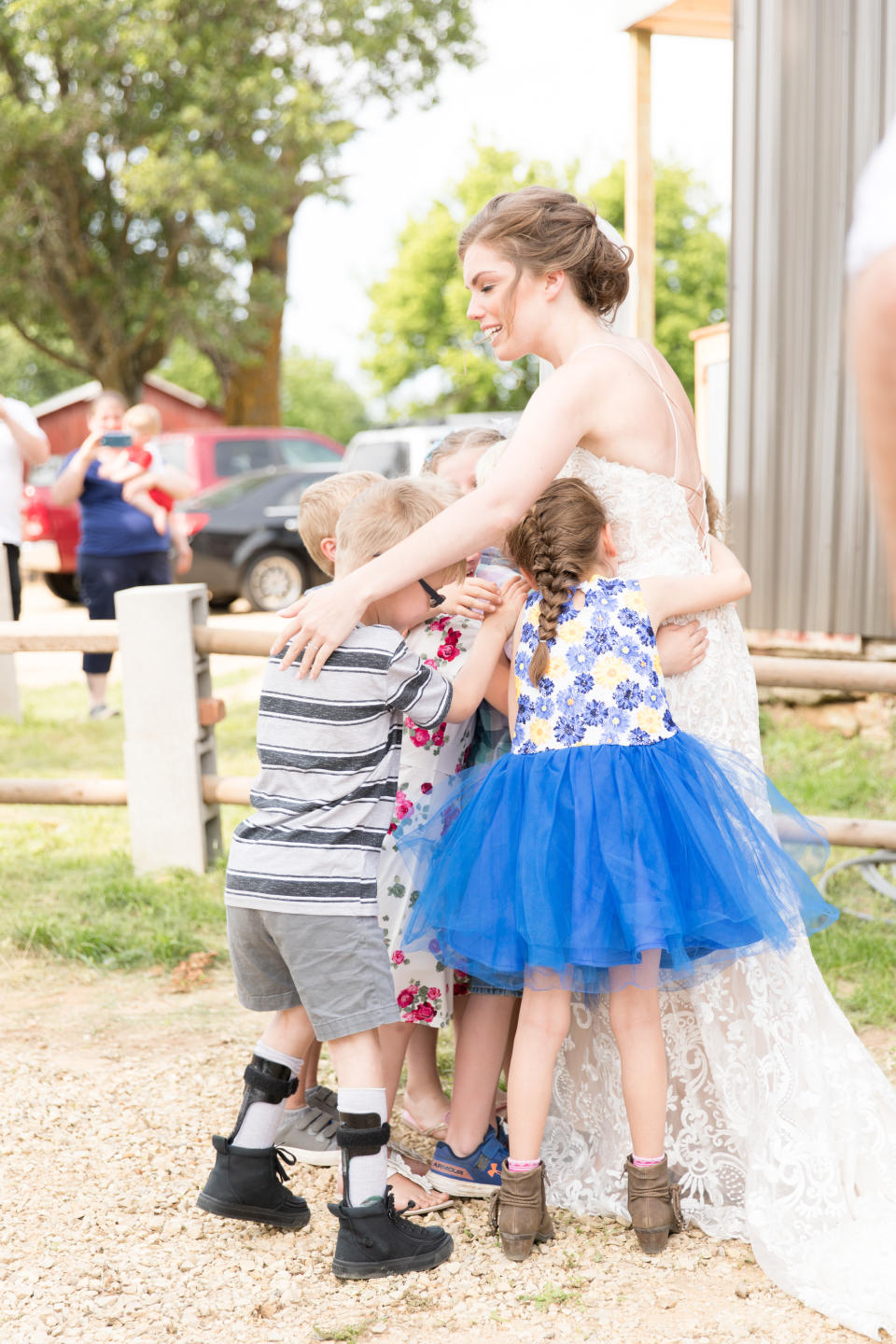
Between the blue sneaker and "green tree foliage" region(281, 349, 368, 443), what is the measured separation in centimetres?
6649

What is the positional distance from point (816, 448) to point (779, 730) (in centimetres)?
158

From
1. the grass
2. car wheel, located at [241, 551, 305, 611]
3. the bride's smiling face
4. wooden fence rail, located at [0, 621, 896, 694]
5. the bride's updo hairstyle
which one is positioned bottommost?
the grass

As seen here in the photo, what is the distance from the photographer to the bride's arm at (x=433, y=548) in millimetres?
2398

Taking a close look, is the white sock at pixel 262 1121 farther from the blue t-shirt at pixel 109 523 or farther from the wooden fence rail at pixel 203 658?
the blue t-shirt at pixel 109 523

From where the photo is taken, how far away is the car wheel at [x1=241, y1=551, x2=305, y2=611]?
543 inches

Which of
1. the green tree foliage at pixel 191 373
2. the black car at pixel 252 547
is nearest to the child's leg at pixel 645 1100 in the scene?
the black car at pixel 252 547

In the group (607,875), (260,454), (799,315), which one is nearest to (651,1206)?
(607,875)

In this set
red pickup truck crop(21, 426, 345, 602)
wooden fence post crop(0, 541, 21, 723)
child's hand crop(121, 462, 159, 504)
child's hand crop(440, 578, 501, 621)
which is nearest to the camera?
child's hand crop(440, 578, 501, 621)

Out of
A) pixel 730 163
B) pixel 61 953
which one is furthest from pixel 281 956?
pixel 730 163

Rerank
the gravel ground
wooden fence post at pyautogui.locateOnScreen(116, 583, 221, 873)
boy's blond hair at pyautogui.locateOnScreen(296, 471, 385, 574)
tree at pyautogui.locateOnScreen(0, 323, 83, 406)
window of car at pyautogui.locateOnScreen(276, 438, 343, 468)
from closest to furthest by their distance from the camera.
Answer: the gravel ground < boy's blond hair at pyautogui.locateOnScreen(296, 471, 385, 574) < wooden fence post at pyautogui.locateOnScreen(116, 583, 221, 873) < window of car at pyautogui.locateOnScreen(276, 438, 343, 468) < tree at pyautogui.locateOnScreen(0, 323, 83, 406)

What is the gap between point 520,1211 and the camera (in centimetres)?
259

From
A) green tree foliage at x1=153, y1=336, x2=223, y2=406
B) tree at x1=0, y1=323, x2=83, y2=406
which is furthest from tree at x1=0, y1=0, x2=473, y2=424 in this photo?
tree at x1=0, y1=323, x2=83, y2=406

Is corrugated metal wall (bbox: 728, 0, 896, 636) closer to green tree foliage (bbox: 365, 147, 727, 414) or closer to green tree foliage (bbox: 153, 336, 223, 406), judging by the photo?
green tree foliage (bbox: 365, 147, 727, 414)

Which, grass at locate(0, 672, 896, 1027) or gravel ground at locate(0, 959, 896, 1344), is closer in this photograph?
gravel ground at locate(0, 959, 896, 1344)
